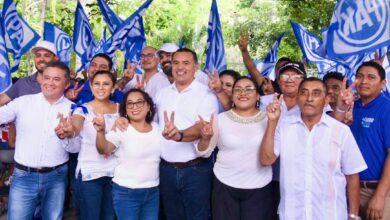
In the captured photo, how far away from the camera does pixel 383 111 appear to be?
3.63 metres

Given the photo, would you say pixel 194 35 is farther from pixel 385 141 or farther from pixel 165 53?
pixel 385 141

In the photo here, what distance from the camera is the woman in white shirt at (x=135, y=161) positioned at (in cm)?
361

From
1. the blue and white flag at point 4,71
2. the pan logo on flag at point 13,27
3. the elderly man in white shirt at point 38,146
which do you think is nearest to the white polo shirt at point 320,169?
the elderly man in white shirt at point 38,146

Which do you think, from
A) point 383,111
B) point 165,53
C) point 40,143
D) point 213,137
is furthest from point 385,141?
point 165,53

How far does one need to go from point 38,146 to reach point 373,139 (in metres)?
2.74

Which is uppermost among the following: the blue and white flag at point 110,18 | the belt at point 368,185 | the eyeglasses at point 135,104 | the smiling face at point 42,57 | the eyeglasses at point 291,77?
the blue and white flag at point 110,18

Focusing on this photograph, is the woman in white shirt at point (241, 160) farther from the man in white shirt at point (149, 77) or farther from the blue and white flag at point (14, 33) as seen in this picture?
the blue and white flag at point (14, 33)

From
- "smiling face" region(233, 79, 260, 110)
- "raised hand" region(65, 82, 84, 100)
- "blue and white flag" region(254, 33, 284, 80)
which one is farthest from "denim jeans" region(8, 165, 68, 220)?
"blue and white flag" region(254, 33, 284, 80)

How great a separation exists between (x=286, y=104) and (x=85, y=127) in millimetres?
1741

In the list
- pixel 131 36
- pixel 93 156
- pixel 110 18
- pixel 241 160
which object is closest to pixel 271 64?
pixel 131 36

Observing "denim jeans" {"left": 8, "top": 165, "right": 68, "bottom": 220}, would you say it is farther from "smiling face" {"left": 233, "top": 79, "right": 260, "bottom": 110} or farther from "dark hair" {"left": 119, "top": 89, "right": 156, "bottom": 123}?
"smiling face" {"left": 233, "top": 79, "right": 260, "bottom": 110}

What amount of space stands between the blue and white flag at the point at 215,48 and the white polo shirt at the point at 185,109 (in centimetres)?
171

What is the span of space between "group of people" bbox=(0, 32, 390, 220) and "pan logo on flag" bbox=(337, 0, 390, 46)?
18.4 inches

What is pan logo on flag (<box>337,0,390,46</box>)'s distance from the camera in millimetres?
4109
